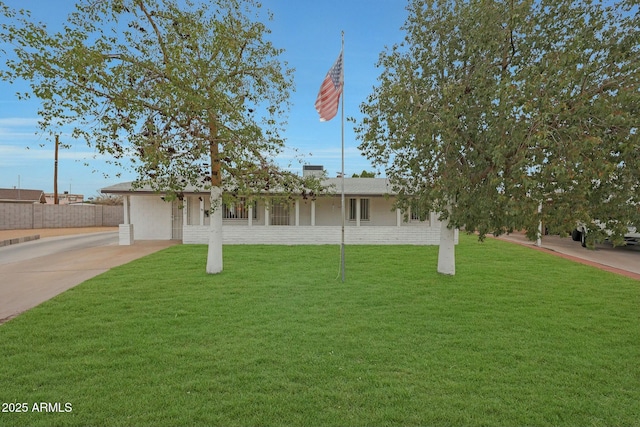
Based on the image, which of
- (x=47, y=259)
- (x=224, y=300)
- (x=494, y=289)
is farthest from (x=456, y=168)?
(x=47, y=259)

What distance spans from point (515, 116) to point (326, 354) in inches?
181

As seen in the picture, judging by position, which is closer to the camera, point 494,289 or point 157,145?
point 157,145

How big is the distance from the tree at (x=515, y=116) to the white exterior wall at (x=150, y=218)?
13.7m


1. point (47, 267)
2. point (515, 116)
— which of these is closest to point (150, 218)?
point (47, 267)

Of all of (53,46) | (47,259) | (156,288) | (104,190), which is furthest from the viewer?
(104,190)

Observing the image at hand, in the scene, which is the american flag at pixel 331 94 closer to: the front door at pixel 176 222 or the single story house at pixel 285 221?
the single story house at pixel 285 221

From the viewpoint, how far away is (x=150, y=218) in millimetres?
18391

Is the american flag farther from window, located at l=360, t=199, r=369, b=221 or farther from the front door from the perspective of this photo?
the front door

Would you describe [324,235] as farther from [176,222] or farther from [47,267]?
[47,267]

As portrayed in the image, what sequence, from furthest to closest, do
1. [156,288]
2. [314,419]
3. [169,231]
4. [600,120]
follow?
[169,231]
[156,288]
[600,120]
[314,419]

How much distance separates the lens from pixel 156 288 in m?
7.86

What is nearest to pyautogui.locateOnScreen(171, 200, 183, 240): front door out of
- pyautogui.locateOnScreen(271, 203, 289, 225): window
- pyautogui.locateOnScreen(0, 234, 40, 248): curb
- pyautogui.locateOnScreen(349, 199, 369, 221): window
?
pyautogui.locateOnScreen(271, 203, 289, 225): window

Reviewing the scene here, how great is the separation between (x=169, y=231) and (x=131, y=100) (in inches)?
494

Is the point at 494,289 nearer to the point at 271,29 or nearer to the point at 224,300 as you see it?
the point at 224,300
